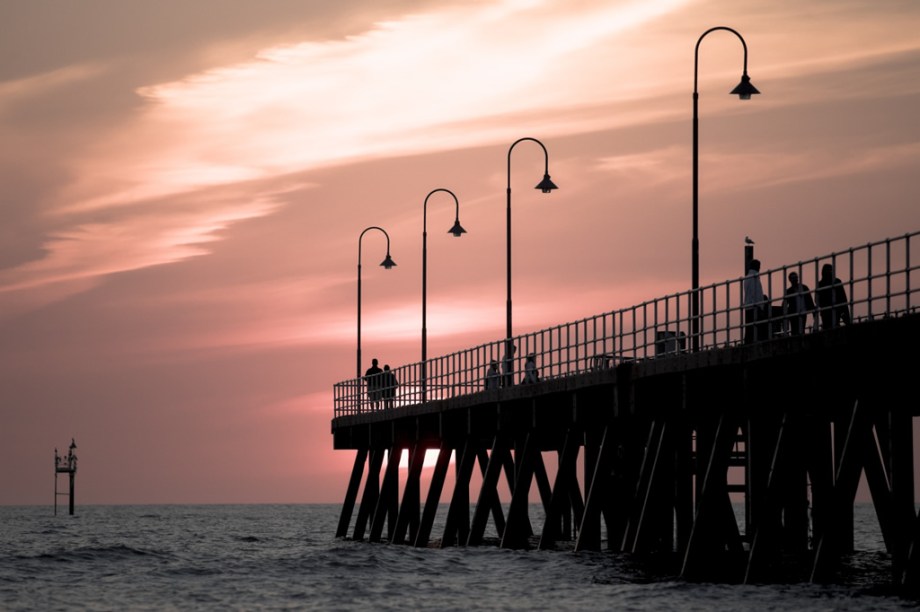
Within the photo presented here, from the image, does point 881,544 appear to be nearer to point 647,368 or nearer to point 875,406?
point 647,368

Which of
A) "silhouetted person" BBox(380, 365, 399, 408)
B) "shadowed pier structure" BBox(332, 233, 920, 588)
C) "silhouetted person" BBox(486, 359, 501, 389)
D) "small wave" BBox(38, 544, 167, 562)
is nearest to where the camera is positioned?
"shadowed pier structure" BBox(332, 233, 920, 588)

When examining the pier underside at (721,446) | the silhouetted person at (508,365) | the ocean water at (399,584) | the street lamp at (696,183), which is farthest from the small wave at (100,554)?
the street lamp at (696,183)

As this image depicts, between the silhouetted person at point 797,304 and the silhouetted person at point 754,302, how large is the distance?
0.54 metres

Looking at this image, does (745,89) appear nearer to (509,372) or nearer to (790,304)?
(790,304)

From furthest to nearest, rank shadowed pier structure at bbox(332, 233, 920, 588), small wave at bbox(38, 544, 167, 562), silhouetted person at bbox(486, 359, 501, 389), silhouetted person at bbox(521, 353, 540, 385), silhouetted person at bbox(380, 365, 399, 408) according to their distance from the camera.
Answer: silhouetted person at bbox(380, 365, 399, 408), small wave at bbox(38, 544, 167, 562), silhouetted person at bbox(486, 359, 501, 389), silhouetted person at bbox(521, 353, 540, 385), shadowed pier structure at bbox(332, 233, 920, 588)

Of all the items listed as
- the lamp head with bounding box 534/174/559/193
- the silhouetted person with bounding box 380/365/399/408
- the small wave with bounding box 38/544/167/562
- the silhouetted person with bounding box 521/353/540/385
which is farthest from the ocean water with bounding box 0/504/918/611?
Result: the lamp head with bounding box 534/174/559/193

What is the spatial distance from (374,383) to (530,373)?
552 inches

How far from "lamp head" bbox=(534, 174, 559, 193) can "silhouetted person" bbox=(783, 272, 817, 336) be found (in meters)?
12.2

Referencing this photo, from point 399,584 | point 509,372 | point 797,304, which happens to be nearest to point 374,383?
point 509,372

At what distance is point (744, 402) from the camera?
33.2m

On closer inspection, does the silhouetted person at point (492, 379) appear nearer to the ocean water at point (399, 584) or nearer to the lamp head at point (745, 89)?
the ocean water at point (399, 584)

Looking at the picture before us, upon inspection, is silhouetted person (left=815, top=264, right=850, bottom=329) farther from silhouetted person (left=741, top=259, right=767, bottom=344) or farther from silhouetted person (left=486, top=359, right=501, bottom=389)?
silhouetted person (left=486, top=359, right=501, bottom=389)

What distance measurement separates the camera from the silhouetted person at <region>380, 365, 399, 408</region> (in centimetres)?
5731

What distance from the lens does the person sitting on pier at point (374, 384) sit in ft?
193
